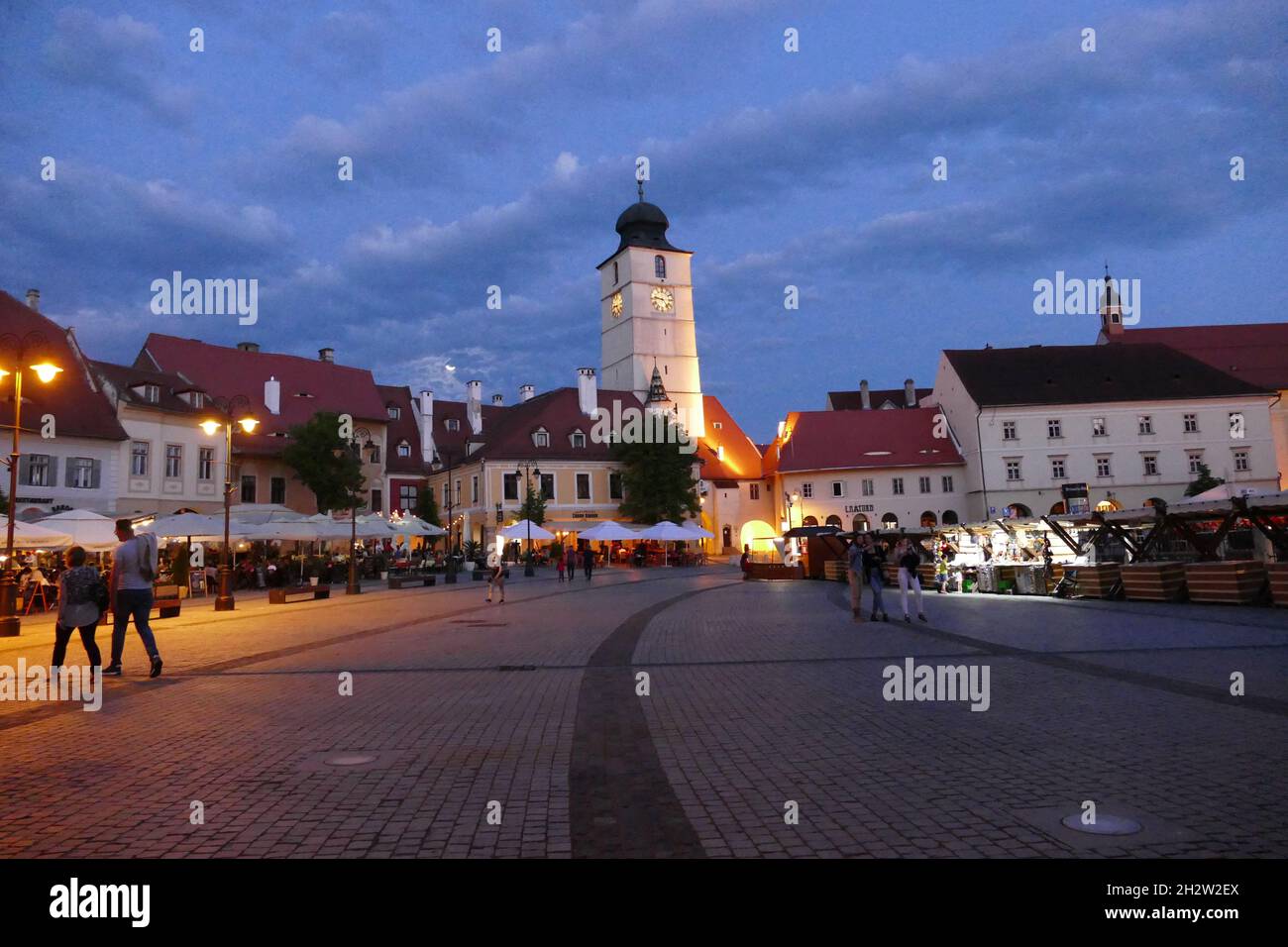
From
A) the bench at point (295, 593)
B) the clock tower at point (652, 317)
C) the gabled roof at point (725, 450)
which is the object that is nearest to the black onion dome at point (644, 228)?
the clock tower at point (652, 317)

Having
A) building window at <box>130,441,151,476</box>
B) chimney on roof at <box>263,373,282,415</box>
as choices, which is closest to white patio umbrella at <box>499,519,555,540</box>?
building window at <box>130,441,151,476</box>

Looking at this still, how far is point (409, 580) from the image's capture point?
129ft

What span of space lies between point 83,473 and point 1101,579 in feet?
145

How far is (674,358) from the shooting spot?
284 ft

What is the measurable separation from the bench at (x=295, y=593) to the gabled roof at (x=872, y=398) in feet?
225

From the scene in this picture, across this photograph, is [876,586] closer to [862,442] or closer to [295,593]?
[295,593]

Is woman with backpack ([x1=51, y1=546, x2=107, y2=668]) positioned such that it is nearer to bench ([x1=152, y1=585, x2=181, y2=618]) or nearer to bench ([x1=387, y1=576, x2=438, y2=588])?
bench ([x1=152, y1=585, x2=181, y2=618])

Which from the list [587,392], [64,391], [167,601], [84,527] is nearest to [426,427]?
[587,392]

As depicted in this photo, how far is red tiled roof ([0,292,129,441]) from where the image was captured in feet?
133

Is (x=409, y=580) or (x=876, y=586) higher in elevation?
(x=876, y=586)
